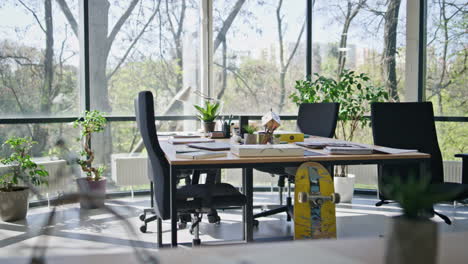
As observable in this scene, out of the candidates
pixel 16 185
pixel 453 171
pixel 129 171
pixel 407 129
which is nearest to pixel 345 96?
pixel 407 129

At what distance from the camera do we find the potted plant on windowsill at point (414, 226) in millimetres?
501

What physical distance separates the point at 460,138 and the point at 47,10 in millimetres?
4820


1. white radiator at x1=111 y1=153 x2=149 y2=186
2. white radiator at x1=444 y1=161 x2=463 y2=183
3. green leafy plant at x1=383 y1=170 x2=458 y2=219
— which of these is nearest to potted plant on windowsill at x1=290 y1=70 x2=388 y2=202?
white radiator at x1=444 y1=161 x2=463 y2=183

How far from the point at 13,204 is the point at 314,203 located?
9.42ft

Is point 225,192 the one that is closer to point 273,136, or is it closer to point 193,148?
point 193,148

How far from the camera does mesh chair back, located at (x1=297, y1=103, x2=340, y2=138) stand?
386cm

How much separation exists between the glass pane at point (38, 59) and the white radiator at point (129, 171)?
79cm

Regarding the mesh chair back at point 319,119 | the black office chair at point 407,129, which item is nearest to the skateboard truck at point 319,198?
the black office chair at point 407,129

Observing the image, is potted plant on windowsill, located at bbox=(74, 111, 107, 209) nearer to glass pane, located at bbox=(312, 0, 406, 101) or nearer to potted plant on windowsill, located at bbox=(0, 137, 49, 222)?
potted plant on windowsill, located at bbox=(0, 137, 49, 222)

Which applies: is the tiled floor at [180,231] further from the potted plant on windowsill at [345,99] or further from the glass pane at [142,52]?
the glass pane at [142,52]

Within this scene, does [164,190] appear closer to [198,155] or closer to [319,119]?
[198,155]

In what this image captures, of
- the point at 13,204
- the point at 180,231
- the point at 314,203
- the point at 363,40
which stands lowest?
the point at 180,231

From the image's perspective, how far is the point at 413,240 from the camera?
0.51 m

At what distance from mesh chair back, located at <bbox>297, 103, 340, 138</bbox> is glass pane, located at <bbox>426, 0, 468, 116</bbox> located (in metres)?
1.82
